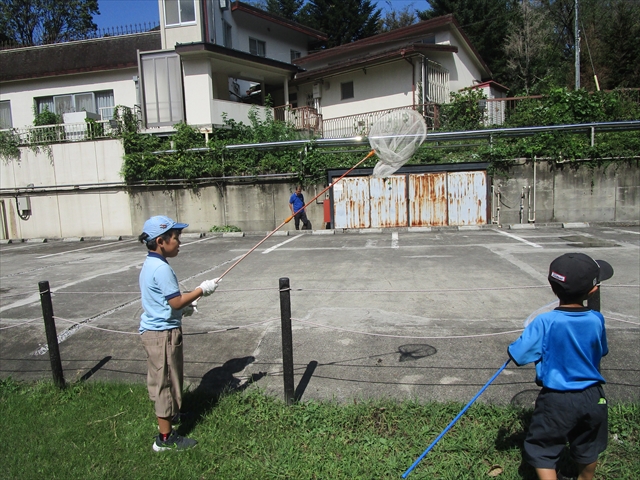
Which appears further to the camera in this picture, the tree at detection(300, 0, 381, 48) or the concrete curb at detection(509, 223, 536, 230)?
the tree at detection(300, 0, 381, 48)

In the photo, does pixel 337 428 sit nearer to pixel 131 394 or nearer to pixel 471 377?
pixel 471 377

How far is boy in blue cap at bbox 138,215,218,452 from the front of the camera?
3.48 meters

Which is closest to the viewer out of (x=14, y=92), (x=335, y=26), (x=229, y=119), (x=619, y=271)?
(x=619, y=271)

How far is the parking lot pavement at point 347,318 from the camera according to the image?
4.51m

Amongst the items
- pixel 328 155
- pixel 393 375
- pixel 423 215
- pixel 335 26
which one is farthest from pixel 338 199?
pixel 335 26

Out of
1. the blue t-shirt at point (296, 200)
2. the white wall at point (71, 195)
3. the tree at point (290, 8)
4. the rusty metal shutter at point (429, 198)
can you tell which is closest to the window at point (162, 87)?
the white wall at point (71, 195)

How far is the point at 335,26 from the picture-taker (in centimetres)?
3681

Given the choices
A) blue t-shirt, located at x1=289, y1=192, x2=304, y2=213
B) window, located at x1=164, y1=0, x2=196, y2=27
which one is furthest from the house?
blue t-shirt, located at x1=289, y1=192, x2=304, y2=213

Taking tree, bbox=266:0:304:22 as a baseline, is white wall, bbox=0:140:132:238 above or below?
below

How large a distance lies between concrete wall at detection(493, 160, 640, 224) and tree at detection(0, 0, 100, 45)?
39.6m

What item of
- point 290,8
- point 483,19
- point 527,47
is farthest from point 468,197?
point 290,8

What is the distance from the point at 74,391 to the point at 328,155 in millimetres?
14541

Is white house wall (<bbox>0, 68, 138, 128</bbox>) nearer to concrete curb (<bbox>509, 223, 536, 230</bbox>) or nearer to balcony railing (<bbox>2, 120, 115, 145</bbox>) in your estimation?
balcony railing (<bbox>2, 120, 115, 145</bbox>)

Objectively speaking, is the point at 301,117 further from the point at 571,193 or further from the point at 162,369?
the point at 162,369
